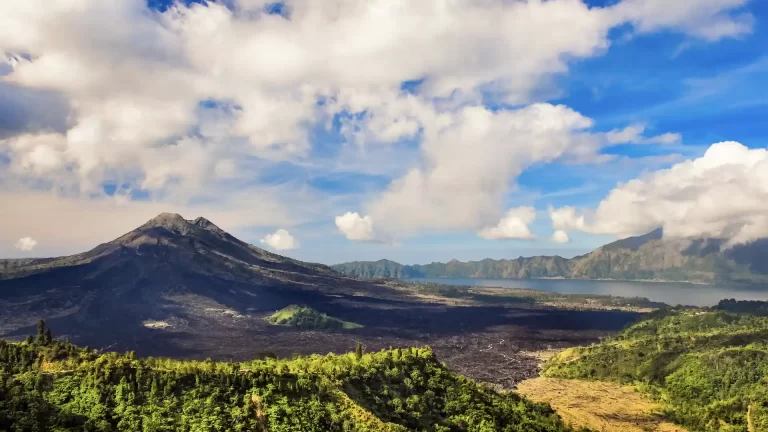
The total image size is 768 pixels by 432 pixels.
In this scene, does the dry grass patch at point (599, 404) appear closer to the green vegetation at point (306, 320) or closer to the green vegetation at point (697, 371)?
the green vegetation at point (697, 371)

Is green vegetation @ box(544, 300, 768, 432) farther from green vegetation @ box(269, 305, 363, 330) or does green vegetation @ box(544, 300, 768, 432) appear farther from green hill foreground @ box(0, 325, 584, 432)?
green vegetation @ box(269, 305, 363, 330)

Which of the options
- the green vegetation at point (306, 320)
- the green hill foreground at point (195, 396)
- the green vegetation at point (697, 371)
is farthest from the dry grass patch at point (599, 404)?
the green vegetation at point (306, 320)

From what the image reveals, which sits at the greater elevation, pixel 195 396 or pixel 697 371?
pixel 195 396

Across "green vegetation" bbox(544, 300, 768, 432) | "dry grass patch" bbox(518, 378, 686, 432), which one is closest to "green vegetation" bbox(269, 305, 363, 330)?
"green vegetation" bbox(544, 300, 768, 432)

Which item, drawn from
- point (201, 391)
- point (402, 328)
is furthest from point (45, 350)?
point (402, 328)

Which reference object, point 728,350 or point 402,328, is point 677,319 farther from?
point 402,328

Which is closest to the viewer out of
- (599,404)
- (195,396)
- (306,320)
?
(195,396)

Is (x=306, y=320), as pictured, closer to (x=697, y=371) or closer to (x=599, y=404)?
(x=599, y=404)

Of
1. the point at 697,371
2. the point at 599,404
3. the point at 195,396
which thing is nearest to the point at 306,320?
the point at 599,404
